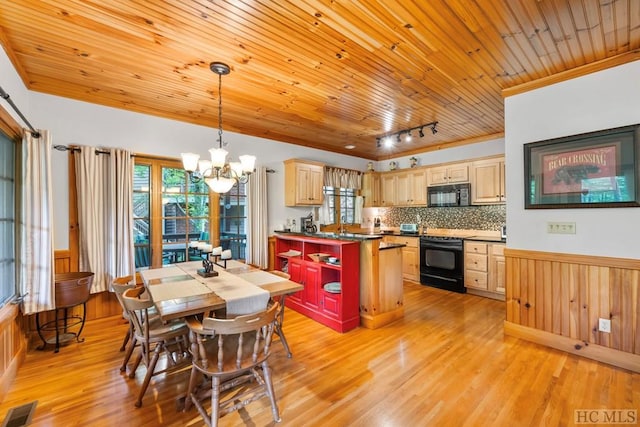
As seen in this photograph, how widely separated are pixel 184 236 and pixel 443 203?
4.43 metres

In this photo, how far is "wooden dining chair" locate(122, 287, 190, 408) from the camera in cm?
196

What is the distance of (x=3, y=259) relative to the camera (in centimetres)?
232

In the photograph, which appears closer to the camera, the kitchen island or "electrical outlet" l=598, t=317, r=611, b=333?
"electrical outlet" l=598, t=317, r=611, b=333

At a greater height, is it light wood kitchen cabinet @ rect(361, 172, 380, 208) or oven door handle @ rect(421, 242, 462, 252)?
light wood kitchen cabinet @ rect(361, 172, 380, 208)

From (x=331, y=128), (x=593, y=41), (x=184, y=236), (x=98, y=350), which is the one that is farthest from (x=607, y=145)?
(x=98, y=350)

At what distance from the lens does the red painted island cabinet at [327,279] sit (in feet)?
10.6

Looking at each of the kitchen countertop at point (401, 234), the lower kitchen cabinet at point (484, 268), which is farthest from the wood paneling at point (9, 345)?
the lower kitchen cabinet at point (484, 268)

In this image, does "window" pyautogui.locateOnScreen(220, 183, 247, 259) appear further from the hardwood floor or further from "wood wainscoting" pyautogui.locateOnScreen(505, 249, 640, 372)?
"wood wainscoting" pyautogui.locateOnScreen(505, 249, 640, 372)

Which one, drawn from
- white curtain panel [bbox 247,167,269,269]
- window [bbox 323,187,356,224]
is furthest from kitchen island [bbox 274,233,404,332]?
window [bbox 323,187,356,224]

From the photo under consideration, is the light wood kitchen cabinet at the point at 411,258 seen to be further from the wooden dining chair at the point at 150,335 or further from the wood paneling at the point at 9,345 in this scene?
the wood paneling at the point at 9,345

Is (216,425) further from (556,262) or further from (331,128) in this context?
(331,128)

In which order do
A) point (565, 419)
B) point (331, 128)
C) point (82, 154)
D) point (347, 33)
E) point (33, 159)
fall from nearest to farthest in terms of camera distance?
point (565, 419) → point (347, 33) → point (33, 159) → point (82, 154) → point (331, 128)

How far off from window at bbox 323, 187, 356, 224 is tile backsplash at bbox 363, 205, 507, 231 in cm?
46

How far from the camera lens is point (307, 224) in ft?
16.3
